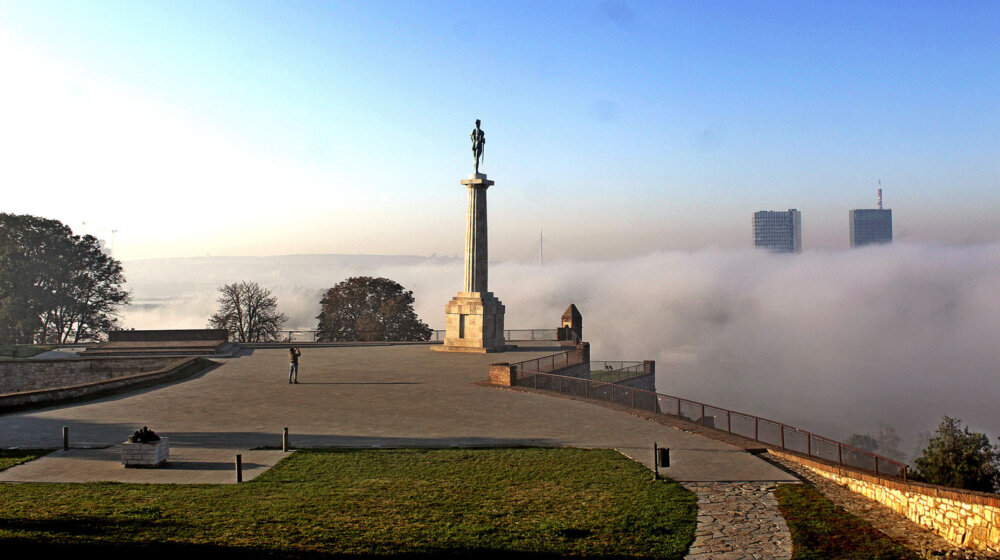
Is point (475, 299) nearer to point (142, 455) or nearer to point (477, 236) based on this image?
point (477, 236)

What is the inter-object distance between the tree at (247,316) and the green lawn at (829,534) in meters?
47.1

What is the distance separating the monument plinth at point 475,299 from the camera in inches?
1394

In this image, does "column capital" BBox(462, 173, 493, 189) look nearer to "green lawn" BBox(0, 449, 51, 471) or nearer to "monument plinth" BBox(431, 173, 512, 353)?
"monument plinth" BBox(431, 173, 512, 353)

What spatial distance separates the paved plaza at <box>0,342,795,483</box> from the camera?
1298cm

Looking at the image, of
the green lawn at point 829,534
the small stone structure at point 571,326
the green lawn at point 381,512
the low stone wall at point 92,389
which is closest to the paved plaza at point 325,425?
the low stone wall at point 92,389

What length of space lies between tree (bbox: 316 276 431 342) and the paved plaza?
2689 cm

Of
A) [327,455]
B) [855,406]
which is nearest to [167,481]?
[327,455]

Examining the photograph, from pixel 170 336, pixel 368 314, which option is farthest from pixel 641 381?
pixel 170 336

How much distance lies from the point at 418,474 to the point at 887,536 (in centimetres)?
744

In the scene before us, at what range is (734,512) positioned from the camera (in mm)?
10430

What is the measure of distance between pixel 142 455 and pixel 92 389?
11109 mm

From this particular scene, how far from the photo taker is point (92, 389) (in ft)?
71.6

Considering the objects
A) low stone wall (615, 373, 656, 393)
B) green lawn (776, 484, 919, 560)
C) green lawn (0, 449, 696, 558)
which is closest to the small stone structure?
low stone wall (615, 373, 656, 393)

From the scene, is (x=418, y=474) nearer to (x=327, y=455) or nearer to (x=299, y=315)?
(x=327, y=455)
